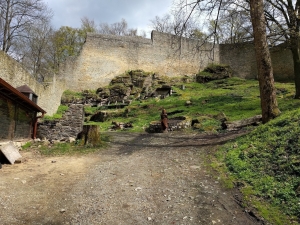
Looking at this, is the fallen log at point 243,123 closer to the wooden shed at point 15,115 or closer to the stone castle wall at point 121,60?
the wooden shed at point 15,115

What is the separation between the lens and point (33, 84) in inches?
573

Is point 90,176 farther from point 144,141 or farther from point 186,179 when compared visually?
point 144,141

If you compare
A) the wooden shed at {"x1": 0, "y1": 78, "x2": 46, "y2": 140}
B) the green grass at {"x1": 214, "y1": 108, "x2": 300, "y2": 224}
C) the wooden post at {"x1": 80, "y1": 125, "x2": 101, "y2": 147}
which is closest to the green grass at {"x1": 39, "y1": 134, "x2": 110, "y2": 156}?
the wooden post at {"x1": 80, "y1": 125, "x2": 101, "y2": 147}

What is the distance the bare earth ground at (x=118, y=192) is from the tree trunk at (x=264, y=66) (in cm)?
219

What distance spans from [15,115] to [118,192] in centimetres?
630

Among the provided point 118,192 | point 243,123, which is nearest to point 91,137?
point 118,192

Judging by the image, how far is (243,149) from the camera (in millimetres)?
5562

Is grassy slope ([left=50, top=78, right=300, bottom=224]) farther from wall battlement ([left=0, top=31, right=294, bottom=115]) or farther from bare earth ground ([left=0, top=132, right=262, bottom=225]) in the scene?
wall battlement ([left=0, top=31, right=294, bottom=115])

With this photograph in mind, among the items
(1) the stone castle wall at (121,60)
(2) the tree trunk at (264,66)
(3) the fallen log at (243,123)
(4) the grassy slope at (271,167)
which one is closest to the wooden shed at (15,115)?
(4) the grassy slope at (271,167)

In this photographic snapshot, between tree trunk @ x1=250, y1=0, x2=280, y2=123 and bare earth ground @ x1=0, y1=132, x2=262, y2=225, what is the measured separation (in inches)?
86.4

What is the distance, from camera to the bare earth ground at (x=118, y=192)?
338 centimetres

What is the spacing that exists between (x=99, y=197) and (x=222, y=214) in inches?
80.0

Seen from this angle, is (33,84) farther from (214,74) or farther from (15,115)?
(214,74)

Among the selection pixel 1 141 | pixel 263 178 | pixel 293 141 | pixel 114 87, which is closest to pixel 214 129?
pixel 293 141
